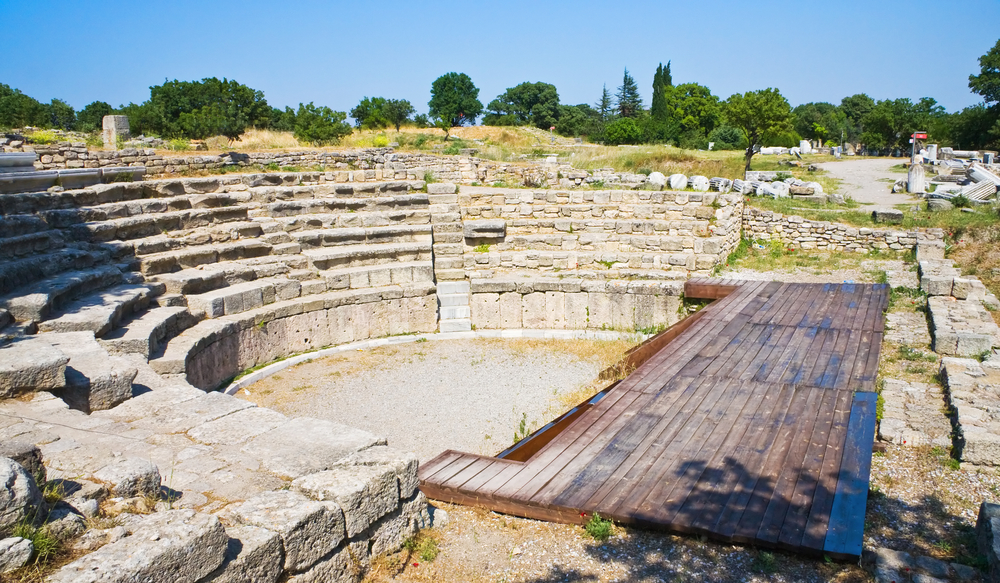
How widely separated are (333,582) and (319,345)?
7.08 metres

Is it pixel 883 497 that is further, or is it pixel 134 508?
pixel 883 497

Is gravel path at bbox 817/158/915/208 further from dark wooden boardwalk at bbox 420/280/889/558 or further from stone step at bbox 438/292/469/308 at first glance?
dark wooden boardwalk at bbox 420/280/889/558

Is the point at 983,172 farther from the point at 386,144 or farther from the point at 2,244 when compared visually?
the point at 2,244

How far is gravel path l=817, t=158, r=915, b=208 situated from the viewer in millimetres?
21375

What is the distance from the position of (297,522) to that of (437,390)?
5360 mm

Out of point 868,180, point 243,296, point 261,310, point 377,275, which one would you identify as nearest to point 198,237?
point 243,296

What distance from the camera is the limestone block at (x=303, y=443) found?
173 inches

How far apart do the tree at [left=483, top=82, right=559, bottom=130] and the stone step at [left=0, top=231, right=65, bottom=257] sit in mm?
65689

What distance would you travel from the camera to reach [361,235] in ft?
39.8

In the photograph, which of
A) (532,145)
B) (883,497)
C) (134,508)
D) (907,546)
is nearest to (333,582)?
(134,508)

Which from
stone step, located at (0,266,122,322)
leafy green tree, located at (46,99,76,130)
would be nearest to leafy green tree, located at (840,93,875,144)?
leafy green tree, located at (46,99,76,130)

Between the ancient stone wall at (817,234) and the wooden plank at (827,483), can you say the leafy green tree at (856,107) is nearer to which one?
the ancient stone wall at (817,234)

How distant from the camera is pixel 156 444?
15.4 ft

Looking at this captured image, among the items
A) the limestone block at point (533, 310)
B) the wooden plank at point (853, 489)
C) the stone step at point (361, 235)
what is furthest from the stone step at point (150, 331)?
the wooden plank at point (853, 489)
